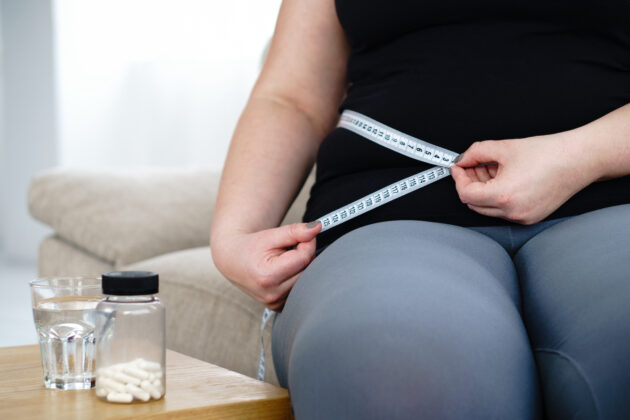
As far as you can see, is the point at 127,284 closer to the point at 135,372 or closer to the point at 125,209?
the point at 135,372

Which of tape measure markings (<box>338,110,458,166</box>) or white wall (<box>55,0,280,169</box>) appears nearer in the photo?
tape measure markings (<box>338,110,458,166</box>)

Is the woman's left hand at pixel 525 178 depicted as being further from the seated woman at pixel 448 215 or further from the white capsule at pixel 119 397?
the white capsule at pixel 119 397

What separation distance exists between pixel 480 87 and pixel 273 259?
1.07 feet

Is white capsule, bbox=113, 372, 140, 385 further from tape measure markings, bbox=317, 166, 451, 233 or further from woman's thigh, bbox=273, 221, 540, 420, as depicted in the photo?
tape measure markings, bbox=317, 166, 451, 233

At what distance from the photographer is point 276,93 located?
117 cm

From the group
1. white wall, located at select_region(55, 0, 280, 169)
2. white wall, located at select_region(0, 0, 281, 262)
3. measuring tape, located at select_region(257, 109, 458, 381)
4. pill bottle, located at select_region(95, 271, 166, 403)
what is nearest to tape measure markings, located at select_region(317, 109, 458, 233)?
measuring tape, located at select_region(257, 109, 458, 381)

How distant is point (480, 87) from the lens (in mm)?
880

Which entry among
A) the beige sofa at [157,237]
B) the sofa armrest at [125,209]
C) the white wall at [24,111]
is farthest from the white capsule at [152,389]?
the white wall at [24,111]

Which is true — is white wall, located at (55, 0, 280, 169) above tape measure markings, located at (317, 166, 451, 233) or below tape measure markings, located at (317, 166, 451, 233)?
below

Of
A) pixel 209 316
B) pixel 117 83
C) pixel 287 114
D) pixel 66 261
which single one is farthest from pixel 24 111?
pixel 287 114

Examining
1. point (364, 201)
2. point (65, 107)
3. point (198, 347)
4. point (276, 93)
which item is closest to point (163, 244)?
point (198, 347)

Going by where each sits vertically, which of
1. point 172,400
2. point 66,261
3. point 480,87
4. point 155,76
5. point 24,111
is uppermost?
point 480,87

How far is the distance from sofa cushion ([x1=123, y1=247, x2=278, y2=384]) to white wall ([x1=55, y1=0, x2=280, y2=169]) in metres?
2.09

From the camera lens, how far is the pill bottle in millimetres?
A: 683
